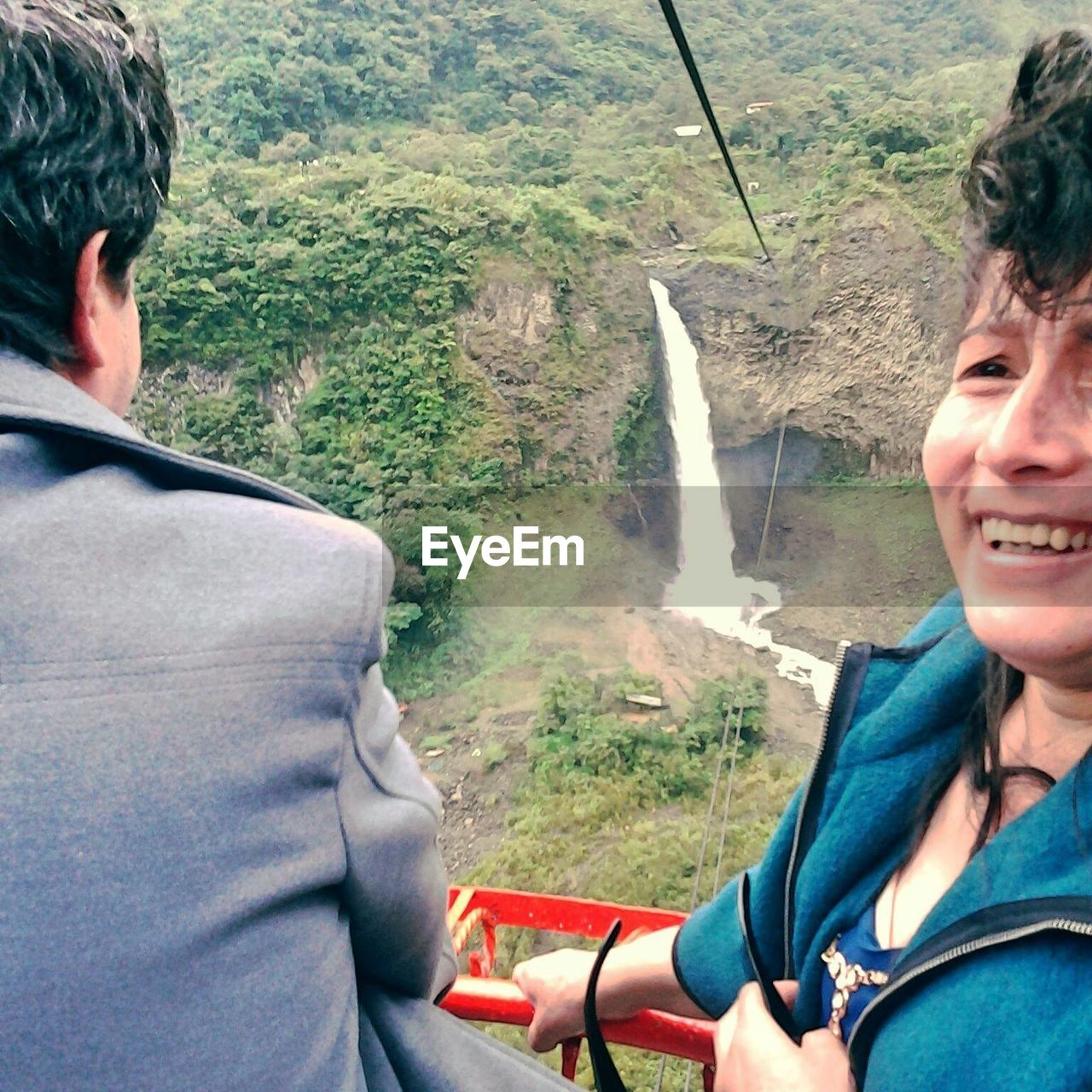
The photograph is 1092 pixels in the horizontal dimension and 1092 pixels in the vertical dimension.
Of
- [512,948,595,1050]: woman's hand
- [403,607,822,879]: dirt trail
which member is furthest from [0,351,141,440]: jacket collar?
[403,607,822,879]: dirt trail

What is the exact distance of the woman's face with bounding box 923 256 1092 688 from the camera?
313 millimetres

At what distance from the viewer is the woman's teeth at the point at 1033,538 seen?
32cm

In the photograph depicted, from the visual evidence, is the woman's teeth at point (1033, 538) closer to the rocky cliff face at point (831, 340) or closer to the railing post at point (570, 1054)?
the railing post at point (570, 1054)

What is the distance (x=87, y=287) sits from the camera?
0.37 metres

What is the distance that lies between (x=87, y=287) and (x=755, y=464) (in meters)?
8.69

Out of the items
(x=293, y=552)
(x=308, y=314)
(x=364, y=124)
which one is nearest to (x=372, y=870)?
(x=293, y=552)

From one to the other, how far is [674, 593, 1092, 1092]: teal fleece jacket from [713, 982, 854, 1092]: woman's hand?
2 centimetres

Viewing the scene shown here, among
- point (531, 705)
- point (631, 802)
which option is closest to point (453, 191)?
point (531, 705)

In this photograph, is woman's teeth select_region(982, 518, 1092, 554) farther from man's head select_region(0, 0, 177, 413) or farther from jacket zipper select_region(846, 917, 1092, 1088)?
man's head select_region(0, 0, 177, 413)

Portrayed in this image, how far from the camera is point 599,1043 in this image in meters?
0.52

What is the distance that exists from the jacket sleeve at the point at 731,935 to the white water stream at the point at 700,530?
726 centimetres

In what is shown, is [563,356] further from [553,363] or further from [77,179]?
[77,179]

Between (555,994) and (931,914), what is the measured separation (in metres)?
0.29

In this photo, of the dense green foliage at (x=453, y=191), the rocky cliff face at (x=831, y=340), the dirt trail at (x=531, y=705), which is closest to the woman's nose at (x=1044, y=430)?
the dirt trail at (x=531, y=705)
